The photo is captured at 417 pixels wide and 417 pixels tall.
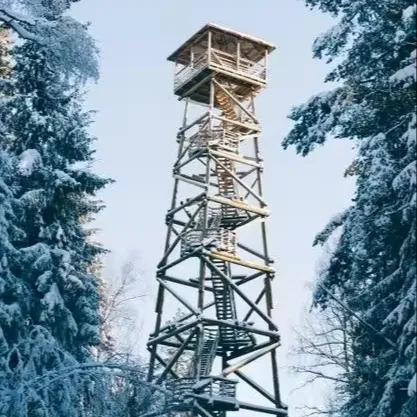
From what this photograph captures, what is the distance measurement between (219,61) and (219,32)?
1.12 metres

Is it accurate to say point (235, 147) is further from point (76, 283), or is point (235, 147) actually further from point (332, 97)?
point (332, 97)

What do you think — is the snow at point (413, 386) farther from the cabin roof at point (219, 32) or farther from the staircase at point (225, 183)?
the cabin roof at point (219, 32)

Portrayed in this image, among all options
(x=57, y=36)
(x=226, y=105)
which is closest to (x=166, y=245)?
(x=226, y=105)

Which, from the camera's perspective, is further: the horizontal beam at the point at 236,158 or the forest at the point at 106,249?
the horizontal beam at the point at 236,158

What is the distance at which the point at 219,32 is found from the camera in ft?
76.5

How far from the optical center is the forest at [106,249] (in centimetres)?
1002

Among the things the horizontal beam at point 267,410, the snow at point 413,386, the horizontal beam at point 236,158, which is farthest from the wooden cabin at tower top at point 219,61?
the snow at point 413,386

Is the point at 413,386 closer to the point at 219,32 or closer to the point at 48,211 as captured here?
the point at 48,211

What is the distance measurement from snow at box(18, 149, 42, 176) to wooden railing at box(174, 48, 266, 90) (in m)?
7.54

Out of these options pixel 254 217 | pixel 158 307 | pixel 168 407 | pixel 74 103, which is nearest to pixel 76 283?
pixel 158 307

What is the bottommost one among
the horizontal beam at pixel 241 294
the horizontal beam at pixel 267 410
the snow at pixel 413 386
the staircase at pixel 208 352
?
the snow at pixel 413 386

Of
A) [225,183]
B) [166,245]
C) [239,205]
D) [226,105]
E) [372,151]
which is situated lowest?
[372,151]

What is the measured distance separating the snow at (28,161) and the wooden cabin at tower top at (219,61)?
7481 millimetres

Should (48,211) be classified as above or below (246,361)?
above
